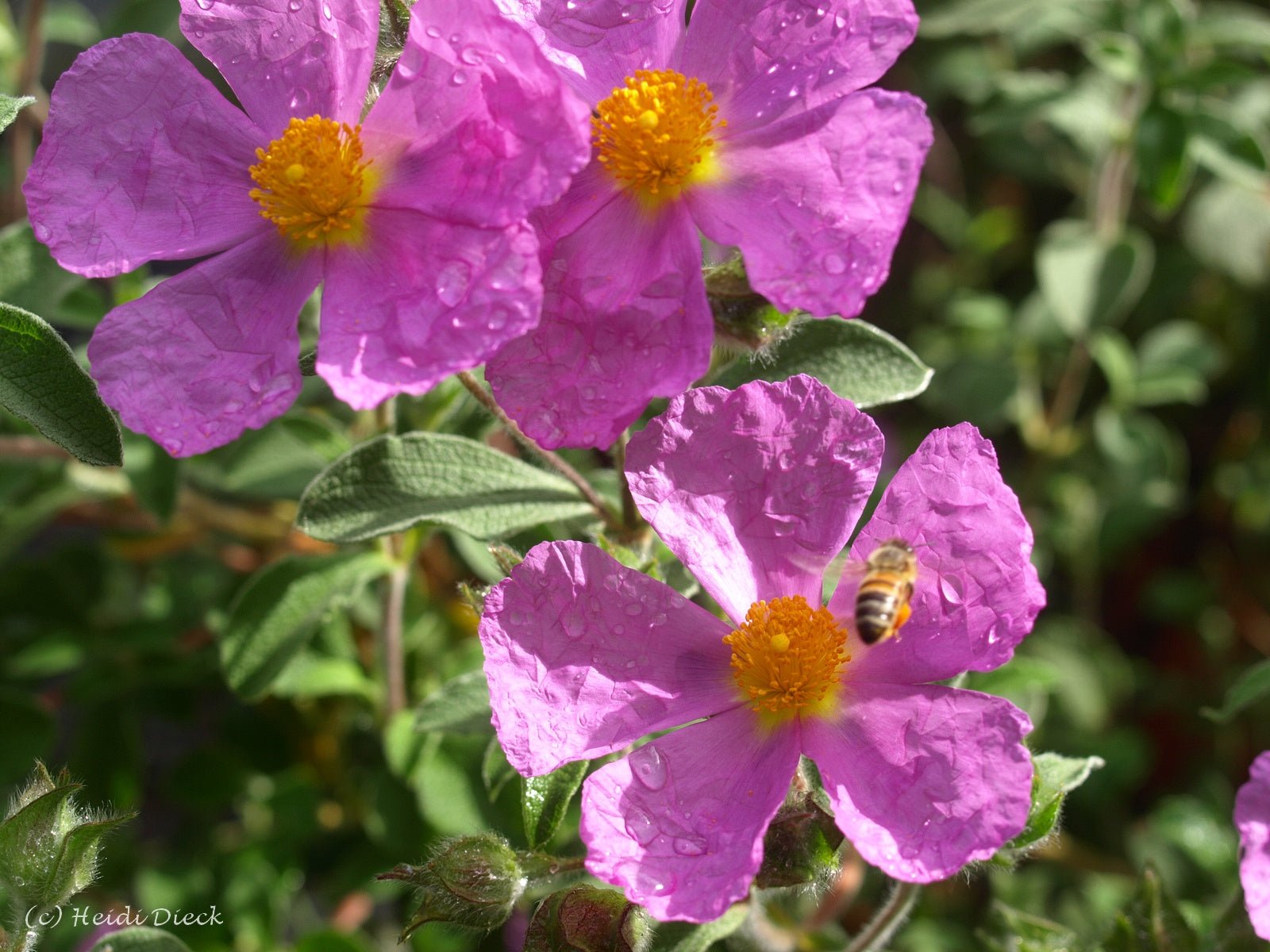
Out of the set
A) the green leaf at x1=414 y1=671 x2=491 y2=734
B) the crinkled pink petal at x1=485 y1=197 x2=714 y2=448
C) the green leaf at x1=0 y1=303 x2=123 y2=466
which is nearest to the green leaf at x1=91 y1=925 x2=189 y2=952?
the green leaf at x1=414 y1=671 x2=491 y2=734

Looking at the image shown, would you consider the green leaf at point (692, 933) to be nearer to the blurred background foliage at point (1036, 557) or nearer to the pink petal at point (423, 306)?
the blurred background foliage at point (1036, 557)

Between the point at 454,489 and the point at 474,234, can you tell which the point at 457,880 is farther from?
the point at 474,234

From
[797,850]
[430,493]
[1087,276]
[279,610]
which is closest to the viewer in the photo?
[797,850]

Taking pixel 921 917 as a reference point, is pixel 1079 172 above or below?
above

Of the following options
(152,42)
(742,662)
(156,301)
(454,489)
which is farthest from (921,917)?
(152,42)

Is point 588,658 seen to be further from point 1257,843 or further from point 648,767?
point 1257,843

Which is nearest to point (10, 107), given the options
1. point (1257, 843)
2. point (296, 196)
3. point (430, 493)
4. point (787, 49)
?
point (296, 196)

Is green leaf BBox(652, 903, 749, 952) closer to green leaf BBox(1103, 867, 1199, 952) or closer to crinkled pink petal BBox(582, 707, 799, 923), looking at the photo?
crinkled pink petal BBox(582, 707, 799, 923)
